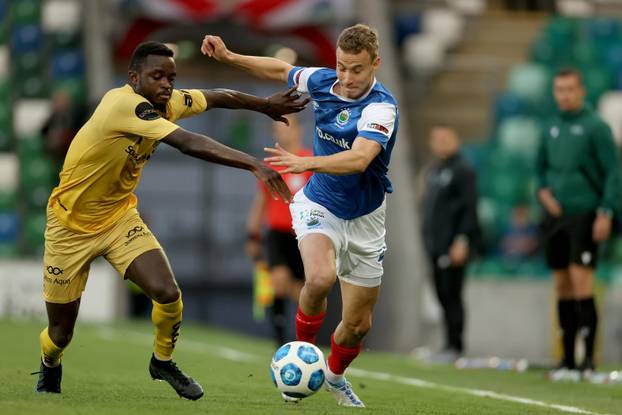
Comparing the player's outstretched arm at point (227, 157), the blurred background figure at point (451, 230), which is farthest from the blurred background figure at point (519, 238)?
the player's outstretched arm at point (227, 157)

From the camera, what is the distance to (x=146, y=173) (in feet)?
66.2

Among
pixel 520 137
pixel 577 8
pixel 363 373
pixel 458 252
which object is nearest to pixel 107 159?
pixel 363 373

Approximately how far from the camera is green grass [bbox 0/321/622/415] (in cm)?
711

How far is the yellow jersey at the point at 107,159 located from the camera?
7.18m

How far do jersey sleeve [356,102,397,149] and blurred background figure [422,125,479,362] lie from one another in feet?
17.1

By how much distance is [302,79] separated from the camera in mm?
7863

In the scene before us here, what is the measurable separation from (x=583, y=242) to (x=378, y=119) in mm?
3781

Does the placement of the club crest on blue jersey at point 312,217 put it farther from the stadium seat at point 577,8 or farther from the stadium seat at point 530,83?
the stadium seat at point 577,8

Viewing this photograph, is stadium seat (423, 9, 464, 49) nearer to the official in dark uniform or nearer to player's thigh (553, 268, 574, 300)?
A: the official in dark uniform

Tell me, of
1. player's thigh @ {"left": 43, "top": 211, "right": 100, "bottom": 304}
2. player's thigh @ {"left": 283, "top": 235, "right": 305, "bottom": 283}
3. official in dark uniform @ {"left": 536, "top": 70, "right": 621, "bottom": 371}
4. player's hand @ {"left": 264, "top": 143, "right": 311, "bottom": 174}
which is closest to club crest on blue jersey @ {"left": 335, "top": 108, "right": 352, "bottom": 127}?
player's hand @ {"left": 264, "top": 143, "right": 311, "bottom": 174}

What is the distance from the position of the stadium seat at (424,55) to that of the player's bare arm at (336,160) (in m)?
11.9

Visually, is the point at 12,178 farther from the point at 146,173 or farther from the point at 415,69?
the point at 415,69

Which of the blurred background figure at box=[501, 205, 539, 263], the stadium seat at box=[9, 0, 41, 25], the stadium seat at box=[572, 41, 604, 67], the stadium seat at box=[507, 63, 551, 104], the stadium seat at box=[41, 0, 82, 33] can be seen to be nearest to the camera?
the blurred background figure at box=[501, 205, 539, 263]

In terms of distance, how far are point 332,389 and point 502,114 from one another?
10828 millimetres
